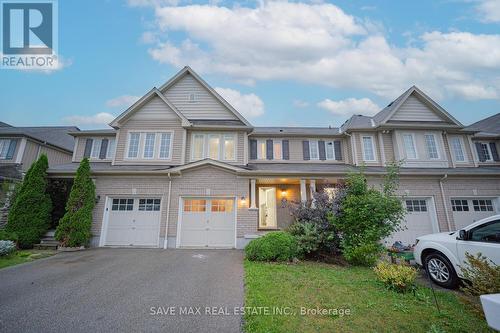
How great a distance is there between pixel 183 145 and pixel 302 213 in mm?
7557

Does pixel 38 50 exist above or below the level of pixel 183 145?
above

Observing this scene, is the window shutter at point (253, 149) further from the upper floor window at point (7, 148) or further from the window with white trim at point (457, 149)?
the upper floor window at point (7, 148)

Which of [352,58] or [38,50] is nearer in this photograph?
[38,50]

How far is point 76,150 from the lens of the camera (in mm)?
12766

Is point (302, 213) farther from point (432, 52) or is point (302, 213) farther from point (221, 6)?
point (432, 52)

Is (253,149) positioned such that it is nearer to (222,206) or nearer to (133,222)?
(222,206)

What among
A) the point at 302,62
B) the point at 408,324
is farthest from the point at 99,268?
the point at 302,62

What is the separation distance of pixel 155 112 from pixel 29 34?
6623 mm

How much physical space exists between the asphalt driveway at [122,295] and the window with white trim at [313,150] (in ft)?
27.0

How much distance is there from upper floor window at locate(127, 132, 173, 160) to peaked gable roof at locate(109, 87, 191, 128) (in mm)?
991

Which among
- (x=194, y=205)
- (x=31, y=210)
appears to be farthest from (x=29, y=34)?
(x=194, y=205)

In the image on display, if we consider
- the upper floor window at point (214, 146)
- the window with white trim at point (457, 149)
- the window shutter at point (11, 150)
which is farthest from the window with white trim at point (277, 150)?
the window shutter at point (11, 150)

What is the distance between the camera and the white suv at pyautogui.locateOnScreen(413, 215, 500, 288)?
4375 mm

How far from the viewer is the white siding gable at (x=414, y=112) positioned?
1284 cm
